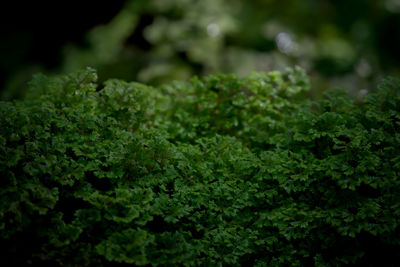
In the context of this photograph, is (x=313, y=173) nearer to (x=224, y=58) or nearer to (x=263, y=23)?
(x=224, y=58)

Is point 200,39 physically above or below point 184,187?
above

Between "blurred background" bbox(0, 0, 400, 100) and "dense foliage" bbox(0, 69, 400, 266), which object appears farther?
"blurred background" bbox(0, 0, 400, 100)

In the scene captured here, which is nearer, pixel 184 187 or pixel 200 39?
pixel 184 187

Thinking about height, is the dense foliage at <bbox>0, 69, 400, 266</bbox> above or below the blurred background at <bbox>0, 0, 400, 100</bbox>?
below

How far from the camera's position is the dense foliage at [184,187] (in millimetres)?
1468

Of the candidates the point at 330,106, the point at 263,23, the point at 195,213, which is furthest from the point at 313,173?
the point at 263,23

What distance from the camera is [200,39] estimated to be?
470cm

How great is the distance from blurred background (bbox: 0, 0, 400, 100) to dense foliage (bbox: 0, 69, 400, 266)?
8.53 ft

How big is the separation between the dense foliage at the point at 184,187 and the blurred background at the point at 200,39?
8.53ft

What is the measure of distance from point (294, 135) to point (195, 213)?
2.34 ft

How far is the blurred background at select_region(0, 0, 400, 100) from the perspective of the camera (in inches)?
187

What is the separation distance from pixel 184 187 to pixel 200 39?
336cm

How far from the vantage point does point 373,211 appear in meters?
1.57

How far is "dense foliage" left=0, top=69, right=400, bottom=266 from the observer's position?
1468 mm
